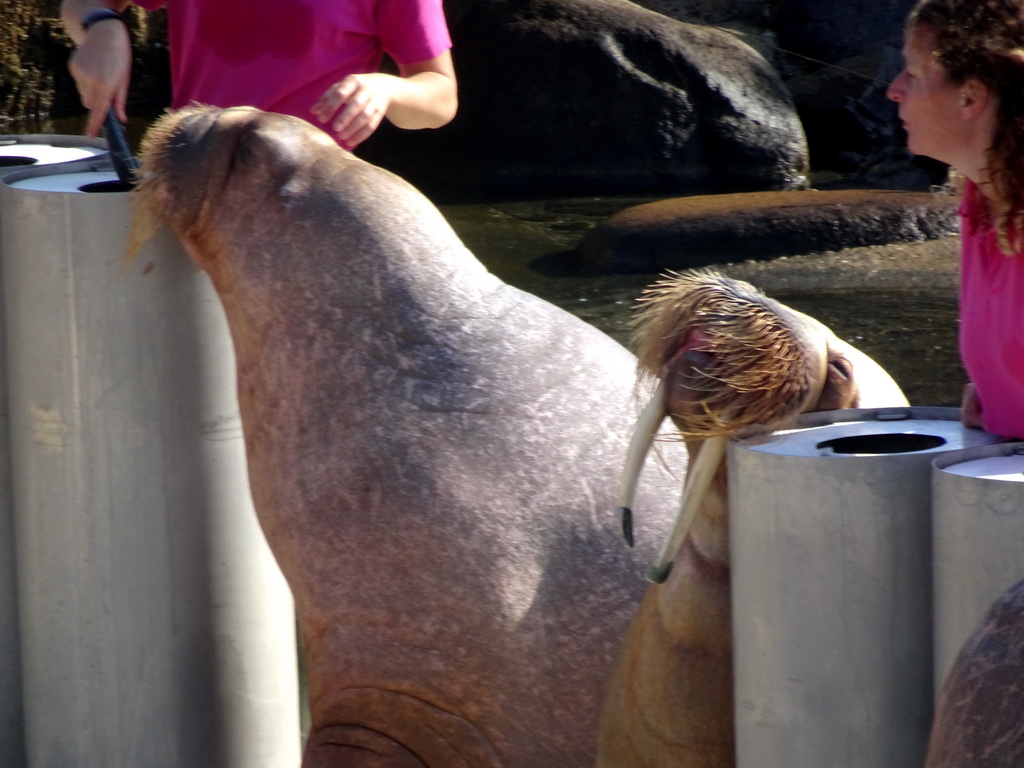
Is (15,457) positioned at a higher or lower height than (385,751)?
higher

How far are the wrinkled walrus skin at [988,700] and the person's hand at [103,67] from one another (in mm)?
1699

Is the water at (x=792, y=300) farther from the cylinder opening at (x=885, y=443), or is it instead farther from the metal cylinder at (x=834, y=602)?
the metal cylinder at (x=834, y=602)

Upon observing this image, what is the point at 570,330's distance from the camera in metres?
2.24

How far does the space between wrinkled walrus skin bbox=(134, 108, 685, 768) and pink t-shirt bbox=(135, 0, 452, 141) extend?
192 mm

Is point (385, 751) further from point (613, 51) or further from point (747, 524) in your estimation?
point (613, 51)

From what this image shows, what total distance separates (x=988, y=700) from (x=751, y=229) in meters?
6.15

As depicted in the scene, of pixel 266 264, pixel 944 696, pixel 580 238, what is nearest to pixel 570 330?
pixel 266 264

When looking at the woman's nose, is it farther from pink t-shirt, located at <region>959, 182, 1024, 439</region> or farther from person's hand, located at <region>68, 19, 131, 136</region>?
person's hand, located at <region>68, 19, 131, 136</region>

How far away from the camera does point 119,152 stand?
92.2 inches

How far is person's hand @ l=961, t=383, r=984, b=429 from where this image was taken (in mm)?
1696

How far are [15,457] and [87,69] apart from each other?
68 cm

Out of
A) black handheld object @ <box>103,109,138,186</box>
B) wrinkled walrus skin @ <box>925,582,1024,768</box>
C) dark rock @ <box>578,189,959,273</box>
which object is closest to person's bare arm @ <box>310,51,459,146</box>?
black handheld object @ <box>103,109,138,186</box>

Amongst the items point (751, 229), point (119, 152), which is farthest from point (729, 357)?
point (751, 229)

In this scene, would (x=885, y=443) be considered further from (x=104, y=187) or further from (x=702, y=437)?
(x=104, y=187)
